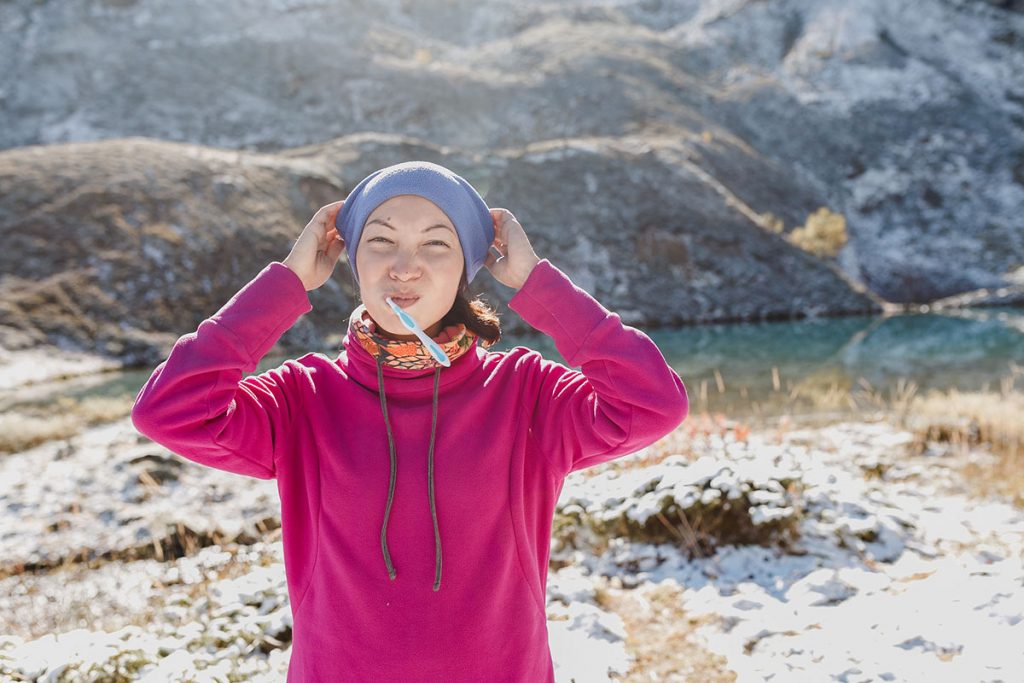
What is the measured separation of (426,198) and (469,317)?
19.4 inches

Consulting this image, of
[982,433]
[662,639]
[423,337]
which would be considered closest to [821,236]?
[982,433]

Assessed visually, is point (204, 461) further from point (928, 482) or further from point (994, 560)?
point (928, 482)

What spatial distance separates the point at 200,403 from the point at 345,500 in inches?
21.4

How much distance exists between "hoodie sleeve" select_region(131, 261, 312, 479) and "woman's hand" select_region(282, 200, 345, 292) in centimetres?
4

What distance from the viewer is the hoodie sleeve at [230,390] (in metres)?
2.02

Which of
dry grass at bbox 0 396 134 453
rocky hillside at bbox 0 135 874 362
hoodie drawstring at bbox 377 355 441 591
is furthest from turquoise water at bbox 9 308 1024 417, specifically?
hoodie drawstring at bbox 377 355 441 591

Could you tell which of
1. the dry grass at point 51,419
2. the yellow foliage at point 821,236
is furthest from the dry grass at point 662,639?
the yellow foliage at point 821,236

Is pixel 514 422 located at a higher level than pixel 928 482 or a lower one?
higher

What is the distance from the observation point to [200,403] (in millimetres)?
2023

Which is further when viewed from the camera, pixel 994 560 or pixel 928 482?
pixel 928 482

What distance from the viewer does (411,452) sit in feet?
6.95

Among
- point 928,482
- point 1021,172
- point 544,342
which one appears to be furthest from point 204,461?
point 1021,172

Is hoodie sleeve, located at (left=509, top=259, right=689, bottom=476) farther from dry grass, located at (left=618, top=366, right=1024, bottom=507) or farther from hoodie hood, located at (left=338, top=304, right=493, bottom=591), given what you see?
dry grass, located at (left=618, top=366, right=1024, bottom=507)

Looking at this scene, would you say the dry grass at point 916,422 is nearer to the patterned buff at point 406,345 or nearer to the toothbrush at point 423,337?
the patterned buff at point 406,345
